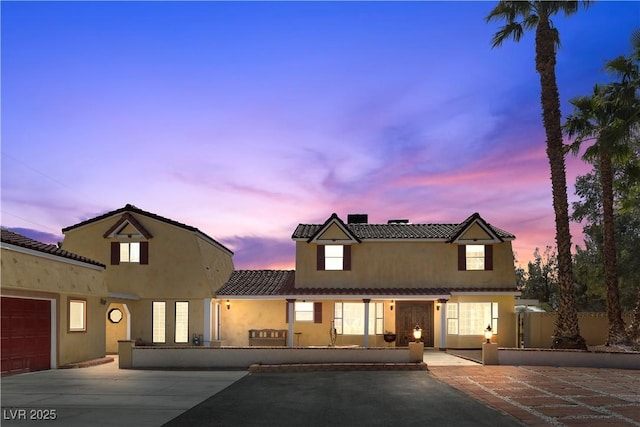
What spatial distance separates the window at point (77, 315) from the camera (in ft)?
67.7

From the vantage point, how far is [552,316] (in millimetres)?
25281

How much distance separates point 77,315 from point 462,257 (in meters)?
17.7

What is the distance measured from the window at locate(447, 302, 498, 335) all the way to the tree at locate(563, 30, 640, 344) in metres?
5.18

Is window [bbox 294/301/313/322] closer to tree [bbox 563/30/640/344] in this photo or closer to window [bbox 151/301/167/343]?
window [bbox 151/301/167/343]

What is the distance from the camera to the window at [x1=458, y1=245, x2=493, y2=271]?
88.6 feet

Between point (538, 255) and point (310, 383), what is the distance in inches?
1887

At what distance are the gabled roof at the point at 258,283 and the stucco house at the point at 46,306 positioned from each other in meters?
6.28

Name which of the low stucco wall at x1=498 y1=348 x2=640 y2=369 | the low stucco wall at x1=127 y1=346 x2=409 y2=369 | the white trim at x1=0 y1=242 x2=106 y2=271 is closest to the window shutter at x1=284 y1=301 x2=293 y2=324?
the low stucco wall at x1=127 y1=346 x2=409 y2=369

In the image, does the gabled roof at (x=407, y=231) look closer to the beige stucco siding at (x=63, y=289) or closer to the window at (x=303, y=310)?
the window at (x=303, y=310)

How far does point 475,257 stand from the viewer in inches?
1069

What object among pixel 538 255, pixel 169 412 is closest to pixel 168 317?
pixel 169 412

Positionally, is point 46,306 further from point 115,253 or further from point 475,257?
point 475,257

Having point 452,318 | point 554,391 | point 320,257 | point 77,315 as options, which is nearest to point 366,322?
point 320,257

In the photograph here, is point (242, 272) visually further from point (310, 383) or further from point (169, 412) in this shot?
point (169, 412)
